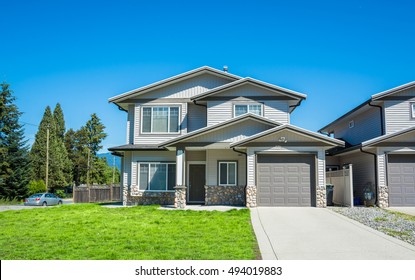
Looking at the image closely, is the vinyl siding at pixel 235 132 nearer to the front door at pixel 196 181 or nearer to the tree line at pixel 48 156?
the front door at pixel 196 181

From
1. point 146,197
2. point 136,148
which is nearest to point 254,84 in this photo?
point 136,148

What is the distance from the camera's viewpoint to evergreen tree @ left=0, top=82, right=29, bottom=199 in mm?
33469

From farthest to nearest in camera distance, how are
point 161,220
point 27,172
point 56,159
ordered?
1. point 56,159
2. point 27,172
3. point 161,220

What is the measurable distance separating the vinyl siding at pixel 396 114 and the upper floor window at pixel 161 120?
35.6ft

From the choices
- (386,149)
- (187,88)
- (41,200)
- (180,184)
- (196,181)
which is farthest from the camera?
(41,200)

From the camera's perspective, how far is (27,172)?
34.6m

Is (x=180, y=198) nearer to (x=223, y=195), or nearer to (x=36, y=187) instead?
(x=223, y=195)

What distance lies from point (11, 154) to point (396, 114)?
100.0 feet

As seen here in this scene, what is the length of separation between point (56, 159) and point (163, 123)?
27315 mm

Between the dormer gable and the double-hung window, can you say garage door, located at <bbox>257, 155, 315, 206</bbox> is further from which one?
the dormer gable

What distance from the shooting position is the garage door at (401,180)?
1772 cm

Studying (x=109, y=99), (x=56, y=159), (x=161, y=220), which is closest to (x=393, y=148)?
(x=161, y=220)

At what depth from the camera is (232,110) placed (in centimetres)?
2064

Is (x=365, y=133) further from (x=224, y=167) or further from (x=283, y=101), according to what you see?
(x=224, y=167)
